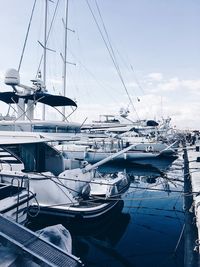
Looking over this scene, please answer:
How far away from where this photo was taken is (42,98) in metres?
15.7

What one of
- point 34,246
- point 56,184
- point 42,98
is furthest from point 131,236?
point 42,98

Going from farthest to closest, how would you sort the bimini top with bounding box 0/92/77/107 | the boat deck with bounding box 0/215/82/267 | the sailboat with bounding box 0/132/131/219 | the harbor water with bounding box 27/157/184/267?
1. the bimini top with bounding box 0/92/77/107
2. the sailboat with bounding box 0/132/131/219
3. the harbor water with bounding box 27/157/184/267
4. the boat deck with bounding box 0/215/82/267

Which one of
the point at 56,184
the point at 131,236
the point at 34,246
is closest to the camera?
the point at 34,246

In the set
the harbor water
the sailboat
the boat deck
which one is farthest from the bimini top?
the boat deck

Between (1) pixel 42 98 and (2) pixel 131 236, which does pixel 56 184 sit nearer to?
(2) pixel 131 236

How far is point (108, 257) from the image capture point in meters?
7.29

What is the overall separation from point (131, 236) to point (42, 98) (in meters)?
10.0

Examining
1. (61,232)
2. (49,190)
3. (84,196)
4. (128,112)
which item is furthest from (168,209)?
(128,112)

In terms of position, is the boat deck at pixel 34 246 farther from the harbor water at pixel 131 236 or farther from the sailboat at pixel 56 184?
the harbor water at pixel 131 236

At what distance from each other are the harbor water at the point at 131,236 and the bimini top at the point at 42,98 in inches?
304

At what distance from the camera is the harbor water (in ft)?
23.3

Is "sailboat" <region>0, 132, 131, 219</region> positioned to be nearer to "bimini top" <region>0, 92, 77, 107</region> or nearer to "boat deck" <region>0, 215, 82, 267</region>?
"boat deck" <region>0, 215, 82, 267</region>

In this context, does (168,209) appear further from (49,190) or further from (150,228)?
(49,190)

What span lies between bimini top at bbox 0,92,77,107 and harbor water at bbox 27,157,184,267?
304 inches
